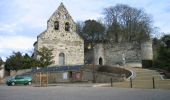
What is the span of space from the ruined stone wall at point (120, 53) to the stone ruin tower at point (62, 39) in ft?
21.0

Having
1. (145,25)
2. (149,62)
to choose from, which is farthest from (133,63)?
(145,25)

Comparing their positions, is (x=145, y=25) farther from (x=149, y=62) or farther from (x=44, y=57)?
(x=44, y=57)

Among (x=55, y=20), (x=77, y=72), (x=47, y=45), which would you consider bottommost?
(x=77, y=72)

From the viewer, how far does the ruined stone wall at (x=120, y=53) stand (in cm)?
7019

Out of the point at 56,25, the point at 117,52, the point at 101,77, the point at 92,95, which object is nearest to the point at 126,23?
the point at 117,52

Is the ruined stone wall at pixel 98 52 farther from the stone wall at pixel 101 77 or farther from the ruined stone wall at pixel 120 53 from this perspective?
the stone wall at pixel 101 77

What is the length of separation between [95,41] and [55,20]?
716 inches

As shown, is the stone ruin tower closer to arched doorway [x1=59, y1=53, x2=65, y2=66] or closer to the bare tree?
arched doorway [x1=59, y1=53, x2=65, y2=66]

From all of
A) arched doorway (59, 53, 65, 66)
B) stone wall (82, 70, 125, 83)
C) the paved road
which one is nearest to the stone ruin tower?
arched doorway (59, 53, 65, 66)

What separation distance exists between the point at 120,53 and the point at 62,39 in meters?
11.7

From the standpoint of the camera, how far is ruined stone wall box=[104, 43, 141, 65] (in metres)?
70.2

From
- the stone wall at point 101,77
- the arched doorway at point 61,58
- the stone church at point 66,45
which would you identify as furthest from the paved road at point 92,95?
the arched doorway at point 61,58

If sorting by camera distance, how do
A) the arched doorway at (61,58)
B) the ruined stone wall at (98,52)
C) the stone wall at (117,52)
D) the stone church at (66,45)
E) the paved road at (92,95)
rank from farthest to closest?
the ruined stone wall at (98,52), the arched doorway at (61,58), the stone wall at (117,52), the stone church at (66,45), the paved road at (92,95)

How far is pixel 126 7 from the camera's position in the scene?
273ft
